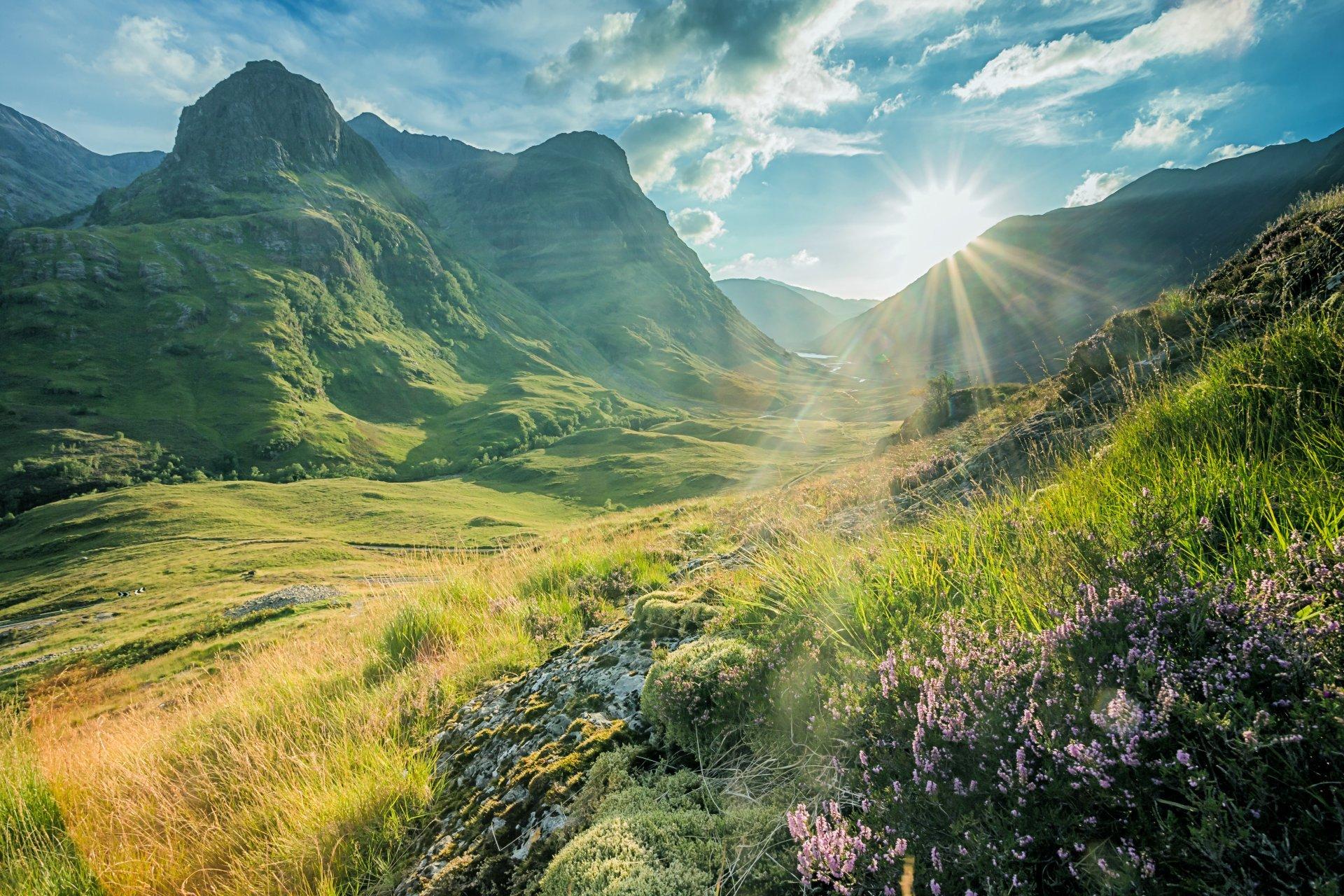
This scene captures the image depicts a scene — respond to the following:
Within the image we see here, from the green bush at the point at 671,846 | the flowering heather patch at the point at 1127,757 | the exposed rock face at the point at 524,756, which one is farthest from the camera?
the exposed rock face at the point at 524,756

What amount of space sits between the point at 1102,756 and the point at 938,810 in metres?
0.64

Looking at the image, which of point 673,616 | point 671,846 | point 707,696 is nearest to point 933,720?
point 671,846

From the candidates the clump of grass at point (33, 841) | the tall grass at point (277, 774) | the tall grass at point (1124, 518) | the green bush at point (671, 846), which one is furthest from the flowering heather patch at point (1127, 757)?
the clump of grass at point (33, 841)

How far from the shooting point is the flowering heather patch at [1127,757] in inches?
59.6

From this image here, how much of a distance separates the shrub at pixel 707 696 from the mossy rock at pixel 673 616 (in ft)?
3.54

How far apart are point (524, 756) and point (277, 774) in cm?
223

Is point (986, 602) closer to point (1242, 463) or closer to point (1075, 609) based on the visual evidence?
point (1075, 609)

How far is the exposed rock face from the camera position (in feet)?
10.8

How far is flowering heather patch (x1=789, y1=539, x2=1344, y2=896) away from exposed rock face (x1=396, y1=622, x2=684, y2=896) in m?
1.86

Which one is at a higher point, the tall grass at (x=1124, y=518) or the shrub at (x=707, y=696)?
the tall grass at (x=1124, y=518)

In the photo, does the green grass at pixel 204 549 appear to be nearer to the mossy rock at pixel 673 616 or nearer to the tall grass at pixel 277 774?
the tall grass at pixel 277 774

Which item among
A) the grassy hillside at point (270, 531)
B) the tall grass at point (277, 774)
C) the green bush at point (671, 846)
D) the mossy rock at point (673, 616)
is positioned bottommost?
the grassy hillside at point (270, 531)

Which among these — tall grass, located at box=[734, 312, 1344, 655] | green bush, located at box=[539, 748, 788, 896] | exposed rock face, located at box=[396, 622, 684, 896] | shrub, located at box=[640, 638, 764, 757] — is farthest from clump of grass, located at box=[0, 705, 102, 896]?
tall grass, located at box=[734, 312, 1344, 655]

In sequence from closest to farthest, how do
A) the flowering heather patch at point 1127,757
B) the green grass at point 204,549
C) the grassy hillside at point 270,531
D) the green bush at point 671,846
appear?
the flowering heather patch at point 1127,757 < the green bush at point 671,846 < the green grass at point 204,549 < the grassy hillside at point 270,531
